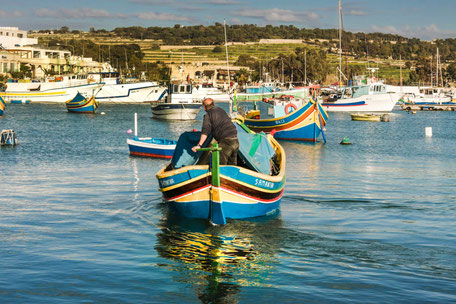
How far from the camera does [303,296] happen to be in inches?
464

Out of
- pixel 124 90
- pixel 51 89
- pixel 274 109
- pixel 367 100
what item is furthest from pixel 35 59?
pixel 274 109

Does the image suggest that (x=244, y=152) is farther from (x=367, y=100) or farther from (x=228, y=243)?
(x=367, y=100)

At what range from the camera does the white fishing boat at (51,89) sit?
128875 mm

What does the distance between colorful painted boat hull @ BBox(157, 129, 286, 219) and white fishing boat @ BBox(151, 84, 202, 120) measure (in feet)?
190

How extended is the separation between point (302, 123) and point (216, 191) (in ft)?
117

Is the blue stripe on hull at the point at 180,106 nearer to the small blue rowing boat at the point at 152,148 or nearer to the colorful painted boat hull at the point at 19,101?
the small blue rowing boat at the point at 152,148

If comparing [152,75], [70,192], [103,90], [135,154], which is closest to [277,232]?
[70,192]

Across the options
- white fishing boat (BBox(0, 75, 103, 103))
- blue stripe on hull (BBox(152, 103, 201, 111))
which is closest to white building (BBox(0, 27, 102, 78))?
white fishing boat (BBox(0, 75, 103, 103))

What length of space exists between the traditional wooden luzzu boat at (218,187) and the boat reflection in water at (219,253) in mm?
403

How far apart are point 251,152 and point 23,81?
12697 cm

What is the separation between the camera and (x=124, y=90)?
443 feet

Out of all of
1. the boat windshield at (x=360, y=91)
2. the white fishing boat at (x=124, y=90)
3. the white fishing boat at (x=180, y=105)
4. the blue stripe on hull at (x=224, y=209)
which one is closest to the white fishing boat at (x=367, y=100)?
the boat windshield at (x=360, y=91)

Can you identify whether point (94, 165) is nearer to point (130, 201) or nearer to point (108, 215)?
point (130, 201)

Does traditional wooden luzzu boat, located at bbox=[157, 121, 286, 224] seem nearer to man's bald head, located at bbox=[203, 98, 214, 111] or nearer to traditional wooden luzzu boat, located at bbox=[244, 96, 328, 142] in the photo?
man's bald head, located at bbox=[203, 98, 214, 111]
